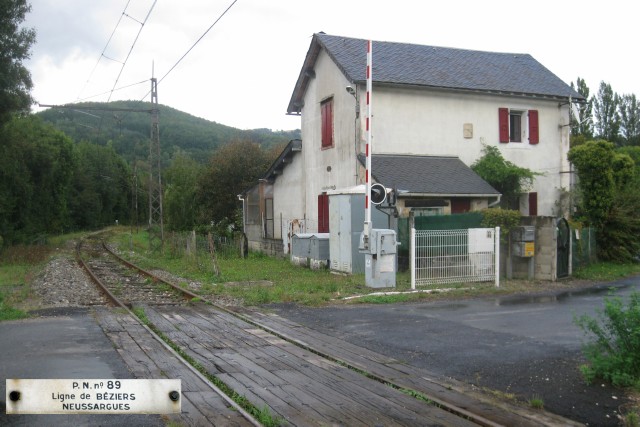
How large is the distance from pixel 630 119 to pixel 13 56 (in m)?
59.2

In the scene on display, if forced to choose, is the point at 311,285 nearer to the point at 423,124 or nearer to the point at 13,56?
the point at 423,124

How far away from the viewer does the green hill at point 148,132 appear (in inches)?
1729

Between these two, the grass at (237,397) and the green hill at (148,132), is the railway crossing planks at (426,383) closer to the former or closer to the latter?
the grass at (237,397)

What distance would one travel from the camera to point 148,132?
5403 centimetres

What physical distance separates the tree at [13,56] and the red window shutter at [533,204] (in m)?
23.8

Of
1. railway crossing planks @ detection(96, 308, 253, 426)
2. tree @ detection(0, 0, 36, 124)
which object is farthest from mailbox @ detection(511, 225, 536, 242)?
tree @ detection(0, 0, 36, 124)

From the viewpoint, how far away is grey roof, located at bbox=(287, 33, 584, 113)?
2217 cm

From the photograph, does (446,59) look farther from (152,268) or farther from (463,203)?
(152,268)

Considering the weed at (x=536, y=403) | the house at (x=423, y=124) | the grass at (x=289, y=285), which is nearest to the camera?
the weed at (x=536, y=403)

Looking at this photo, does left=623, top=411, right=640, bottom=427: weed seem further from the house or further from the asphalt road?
the house

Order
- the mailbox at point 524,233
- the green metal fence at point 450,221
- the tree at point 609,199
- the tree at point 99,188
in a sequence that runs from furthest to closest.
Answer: the tree at point 99,188
the tree at point 609,199
the green metal fence at point 450,221
the mailbox at point 524,233

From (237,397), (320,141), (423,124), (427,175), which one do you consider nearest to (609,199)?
(427,175)

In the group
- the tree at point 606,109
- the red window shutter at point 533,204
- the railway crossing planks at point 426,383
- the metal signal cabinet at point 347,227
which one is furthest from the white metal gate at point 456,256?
the tree at point 606,109

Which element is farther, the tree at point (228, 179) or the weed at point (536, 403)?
the tree at point (228, 179)
